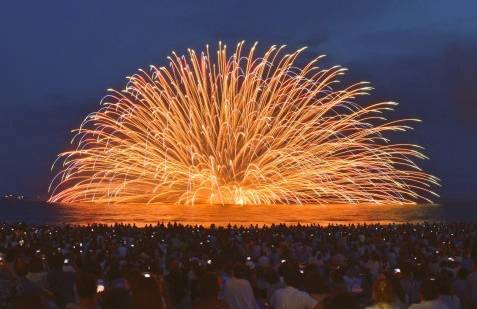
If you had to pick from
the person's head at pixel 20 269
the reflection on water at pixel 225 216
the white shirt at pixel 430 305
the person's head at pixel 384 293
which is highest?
the reflection on water at pixel 225 216

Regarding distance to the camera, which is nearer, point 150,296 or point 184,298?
point 150,296

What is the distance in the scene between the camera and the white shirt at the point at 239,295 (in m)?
8.26

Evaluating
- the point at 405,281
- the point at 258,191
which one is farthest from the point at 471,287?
the point at 258,191

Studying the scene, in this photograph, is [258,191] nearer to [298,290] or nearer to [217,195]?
[217,195]

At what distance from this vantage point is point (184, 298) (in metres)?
8.09

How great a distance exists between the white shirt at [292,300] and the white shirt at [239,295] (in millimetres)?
892

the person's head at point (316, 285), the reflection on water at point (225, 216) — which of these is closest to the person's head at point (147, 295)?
the person's head at point (316, 285)

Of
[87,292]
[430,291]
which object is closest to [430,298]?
[430,291]

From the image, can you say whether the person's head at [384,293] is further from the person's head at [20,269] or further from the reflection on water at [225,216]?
the reflection on water at [225,216]

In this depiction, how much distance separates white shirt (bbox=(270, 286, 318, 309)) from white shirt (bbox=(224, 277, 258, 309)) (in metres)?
0.89

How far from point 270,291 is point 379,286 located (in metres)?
3.86

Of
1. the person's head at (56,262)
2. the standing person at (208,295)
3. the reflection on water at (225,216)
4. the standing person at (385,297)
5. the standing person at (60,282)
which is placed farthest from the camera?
the reflection on water at (225,216)

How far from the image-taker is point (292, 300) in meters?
7.16

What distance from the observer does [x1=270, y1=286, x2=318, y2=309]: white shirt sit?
705cm
